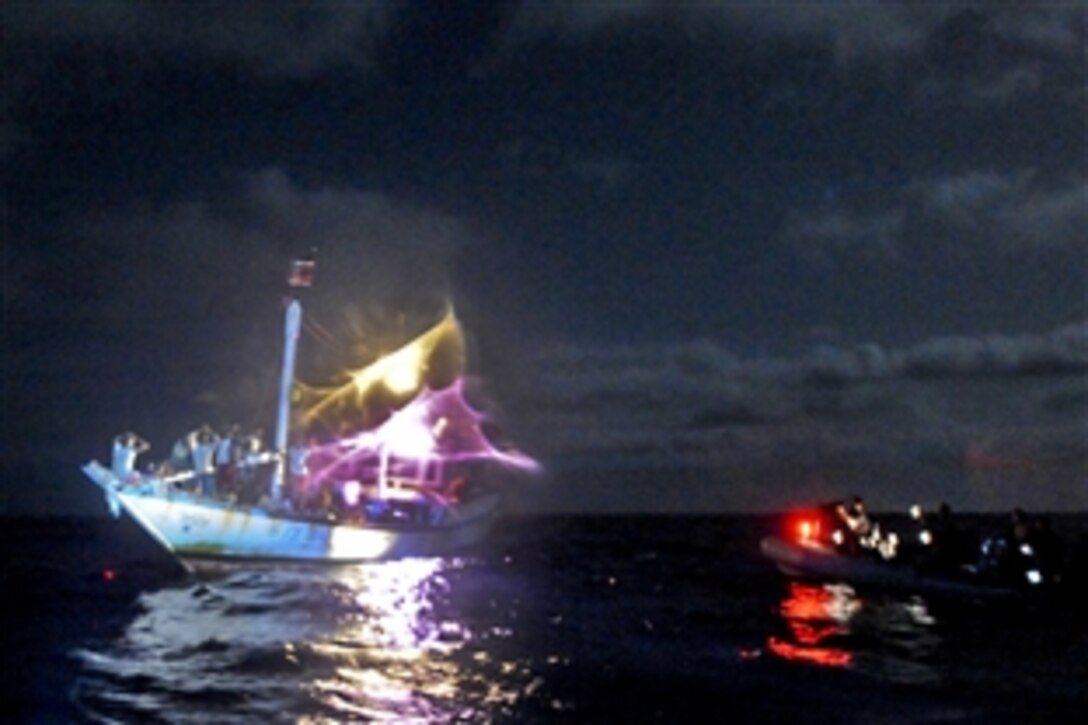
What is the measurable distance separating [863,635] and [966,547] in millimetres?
10038

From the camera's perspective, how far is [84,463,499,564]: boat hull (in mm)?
43094

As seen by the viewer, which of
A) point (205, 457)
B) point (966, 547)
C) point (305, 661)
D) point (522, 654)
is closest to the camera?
point (305, 661)

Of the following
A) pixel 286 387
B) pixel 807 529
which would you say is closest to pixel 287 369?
pixel 286 387

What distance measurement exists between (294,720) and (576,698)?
5198 millimetres

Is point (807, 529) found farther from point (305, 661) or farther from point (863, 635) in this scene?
point (305, 661)

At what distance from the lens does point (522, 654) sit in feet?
78.6

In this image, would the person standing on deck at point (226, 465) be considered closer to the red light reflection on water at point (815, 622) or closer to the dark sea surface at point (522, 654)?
the dark sea surface at point (522, 654)

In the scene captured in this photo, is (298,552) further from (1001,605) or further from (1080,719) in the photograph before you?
(1080,719)

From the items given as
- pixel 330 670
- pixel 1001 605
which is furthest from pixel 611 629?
pixel 1001 605

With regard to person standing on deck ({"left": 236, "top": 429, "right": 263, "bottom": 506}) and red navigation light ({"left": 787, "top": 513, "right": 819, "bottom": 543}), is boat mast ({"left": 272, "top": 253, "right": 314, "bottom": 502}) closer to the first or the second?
person standing on deck ({"left": 236, "top": 429, "right": 263, "bottom": 506})

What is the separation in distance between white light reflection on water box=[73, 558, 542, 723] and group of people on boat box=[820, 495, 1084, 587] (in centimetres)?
1484

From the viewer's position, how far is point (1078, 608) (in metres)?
30.8

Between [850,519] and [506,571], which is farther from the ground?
[850,519]

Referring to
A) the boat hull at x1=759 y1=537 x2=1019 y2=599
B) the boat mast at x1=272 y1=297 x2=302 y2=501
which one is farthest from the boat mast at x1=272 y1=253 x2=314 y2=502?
the boat hull at x1=759 y1=537 x2=1019 y2=599
